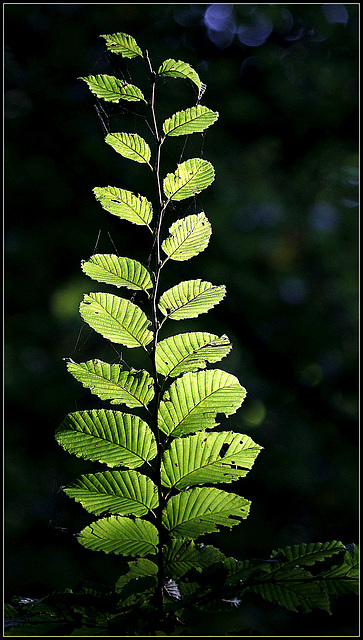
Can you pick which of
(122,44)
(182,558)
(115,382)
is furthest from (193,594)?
(122,44)

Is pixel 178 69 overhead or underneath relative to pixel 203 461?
overhead

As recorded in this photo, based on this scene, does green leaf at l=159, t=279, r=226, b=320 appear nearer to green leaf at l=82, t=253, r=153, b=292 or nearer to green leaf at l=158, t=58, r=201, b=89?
green leaf at l=82, t=253, r=153, b=292

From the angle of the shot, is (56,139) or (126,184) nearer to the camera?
(126,184)

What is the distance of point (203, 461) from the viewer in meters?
0.31

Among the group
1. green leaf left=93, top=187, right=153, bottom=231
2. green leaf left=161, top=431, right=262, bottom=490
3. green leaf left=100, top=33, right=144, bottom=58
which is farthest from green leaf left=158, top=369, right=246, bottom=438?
green leaf left=100, top=33, right=144, bottom=58

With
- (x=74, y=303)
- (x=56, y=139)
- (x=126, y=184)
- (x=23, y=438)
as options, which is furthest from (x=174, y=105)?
(x=23, y=438)

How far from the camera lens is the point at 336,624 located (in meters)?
1.45

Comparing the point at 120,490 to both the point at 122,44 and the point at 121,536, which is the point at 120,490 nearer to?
the point at 121,536

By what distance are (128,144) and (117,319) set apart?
12 cm

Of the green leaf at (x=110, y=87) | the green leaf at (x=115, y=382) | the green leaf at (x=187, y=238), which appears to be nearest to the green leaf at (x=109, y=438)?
the green leaf at (x=115, y=382)

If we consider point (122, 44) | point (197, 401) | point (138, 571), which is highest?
point (122, 44)

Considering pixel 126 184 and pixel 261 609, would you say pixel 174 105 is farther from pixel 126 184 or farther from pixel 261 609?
pixel 261 609

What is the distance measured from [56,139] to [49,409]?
96 cm

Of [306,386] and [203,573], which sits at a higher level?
[203,573]
